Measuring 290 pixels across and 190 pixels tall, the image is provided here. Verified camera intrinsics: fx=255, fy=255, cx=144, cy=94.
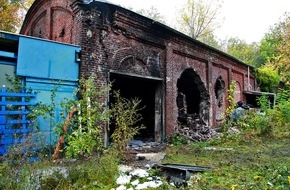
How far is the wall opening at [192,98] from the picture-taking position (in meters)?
14.5

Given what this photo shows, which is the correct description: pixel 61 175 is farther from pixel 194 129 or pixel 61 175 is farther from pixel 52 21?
pixel 194 129

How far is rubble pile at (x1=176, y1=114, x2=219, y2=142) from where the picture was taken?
40.9 ft

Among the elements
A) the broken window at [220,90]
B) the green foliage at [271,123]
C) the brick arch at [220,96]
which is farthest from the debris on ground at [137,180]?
the broken window at [220,90]

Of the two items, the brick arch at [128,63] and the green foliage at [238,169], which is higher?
the brick arch at [128,63]

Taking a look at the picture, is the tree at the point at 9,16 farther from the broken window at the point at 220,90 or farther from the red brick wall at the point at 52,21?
the broken window at the point at 220,90

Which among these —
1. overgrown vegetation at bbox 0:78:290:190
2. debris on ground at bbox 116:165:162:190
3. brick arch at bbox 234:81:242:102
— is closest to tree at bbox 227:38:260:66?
brick arch at bbox 234:81:242:102

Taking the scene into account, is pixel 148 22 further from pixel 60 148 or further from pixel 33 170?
pixel 33 170

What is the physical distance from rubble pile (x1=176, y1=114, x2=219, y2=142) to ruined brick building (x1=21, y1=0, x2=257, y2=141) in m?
0.59

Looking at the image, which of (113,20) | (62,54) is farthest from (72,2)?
(62,54)

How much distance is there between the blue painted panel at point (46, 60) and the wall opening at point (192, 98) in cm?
770

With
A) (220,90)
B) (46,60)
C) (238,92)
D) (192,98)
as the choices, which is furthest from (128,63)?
(238,92)

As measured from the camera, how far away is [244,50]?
46.6m

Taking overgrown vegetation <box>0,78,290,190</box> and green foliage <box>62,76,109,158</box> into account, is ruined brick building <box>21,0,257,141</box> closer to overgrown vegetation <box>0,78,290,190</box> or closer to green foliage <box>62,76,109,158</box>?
green foliage <box>62,76,109,158</box>

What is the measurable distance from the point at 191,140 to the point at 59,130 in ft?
23.5
